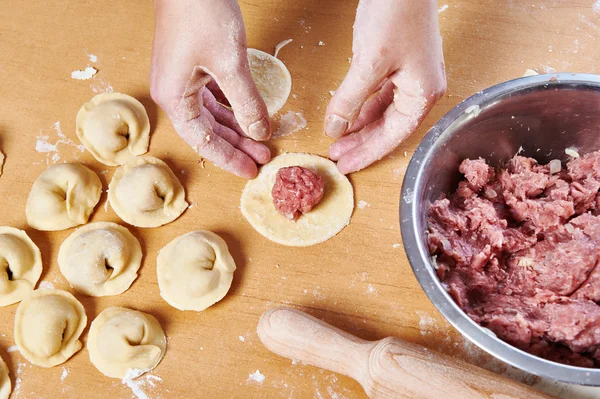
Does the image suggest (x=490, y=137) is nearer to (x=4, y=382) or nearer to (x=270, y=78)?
(x=270, y=78)

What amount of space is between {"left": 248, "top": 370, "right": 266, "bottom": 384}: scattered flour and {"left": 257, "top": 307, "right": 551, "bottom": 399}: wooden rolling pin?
13 centimetres

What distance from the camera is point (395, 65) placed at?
58.7 inches

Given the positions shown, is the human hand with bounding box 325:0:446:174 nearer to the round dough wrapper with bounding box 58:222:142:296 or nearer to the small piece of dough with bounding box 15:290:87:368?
the round dough wrapper with bounding box 58:222:142:296

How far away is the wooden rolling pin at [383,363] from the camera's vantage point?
126cm

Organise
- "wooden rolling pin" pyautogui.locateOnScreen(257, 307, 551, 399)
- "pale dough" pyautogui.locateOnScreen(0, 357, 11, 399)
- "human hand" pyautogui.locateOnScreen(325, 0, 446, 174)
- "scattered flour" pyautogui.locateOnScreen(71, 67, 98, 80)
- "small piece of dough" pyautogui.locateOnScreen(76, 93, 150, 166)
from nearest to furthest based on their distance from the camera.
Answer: "wooden rolling pin" pyautogui.locateOnScreen(257, 307, 551, 399)
"human hand" pyautogui.locateOnScreen(325, 0, 446, 174)
"pale dough" pyautogui.locateOnScreen(0, 357, 11, 399)
"small piece of dough" pyautogui.locateOnScreen(76, 93, 150, 166)
"scattered flour" pyautogui.locateOnScreen(71, 67, 98, 80)

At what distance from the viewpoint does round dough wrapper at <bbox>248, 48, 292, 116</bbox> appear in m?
1.94

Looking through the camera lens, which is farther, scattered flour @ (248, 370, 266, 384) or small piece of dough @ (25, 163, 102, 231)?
small piece of dough @ (25, 163, 102, 231)

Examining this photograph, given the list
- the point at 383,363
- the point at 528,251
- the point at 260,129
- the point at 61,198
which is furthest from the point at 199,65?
the point at 528,251

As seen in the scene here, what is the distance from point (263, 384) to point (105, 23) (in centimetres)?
159

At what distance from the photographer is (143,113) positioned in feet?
6.33

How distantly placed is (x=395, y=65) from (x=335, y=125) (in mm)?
254

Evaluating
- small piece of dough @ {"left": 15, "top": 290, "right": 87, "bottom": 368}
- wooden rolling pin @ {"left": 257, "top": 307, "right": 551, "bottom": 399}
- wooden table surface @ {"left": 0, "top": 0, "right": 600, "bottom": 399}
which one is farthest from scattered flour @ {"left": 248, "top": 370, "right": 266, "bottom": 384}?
small piece of dough @ {"left": 15, "top": 290, "right": 87, "bottom": 368}

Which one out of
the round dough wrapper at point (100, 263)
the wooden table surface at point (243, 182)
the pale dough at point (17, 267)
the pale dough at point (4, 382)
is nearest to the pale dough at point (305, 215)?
the wooden table surface at point (243, 182)

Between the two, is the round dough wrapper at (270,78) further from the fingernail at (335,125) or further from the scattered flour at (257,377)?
the scattered flour at (257,377)
